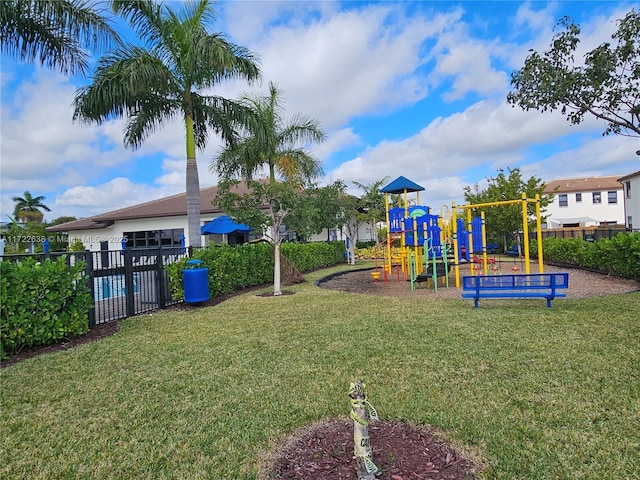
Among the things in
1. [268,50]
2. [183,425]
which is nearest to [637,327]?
[183,425]

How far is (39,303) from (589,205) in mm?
52201

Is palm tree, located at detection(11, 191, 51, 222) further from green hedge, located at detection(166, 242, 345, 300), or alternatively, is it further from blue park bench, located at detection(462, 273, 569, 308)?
blue park bench, located at detection(462, 273, 569, 308)

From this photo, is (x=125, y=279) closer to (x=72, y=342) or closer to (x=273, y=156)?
(x=72, y=342)

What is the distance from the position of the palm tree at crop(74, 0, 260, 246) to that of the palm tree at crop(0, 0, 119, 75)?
100 centimetres

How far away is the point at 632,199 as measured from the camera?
31.3 meters

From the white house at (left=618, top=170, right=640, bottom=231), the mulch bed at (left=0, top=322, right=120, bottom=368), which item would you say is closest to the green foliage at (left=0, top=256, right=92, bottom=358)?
the mulch bed at (left=0, top=322, right=120, bottom=368)

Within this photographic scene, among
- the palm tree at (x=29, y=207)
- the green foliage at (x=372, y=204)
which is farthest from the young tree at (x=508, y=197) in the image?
the palm tree at (x=29, y=207)

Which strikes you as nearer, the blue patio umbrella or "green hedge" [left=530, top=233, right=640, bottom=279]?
"green hedge" [left=530, top=233, right=640, bottom=279]

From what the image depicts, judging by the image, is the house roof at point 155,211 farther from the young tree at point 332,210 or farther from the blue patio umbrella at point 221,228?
the young tree at point 332,210

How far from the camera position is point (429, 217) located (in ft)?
39.4

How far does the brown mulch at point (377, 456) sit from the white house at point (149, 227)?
19.5 m

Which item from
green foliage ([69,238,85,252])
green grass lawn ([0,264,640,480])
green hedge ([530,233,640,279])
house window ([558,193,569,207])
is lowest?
green grass lawn ([0,264,640,480])

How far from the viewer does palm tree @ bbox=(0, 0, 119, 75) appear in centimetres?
745

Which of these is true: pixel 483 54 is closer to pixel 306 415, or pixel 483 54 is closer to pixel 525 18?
pixel 525 18
